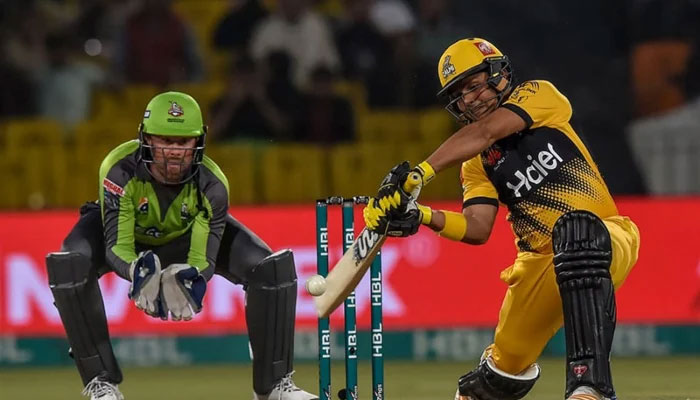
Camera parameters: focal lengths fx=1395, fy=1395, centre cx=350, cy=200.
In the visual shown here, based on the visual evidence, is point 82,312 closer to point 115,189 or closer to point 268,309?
point 115,189

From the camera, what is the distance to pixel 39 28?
1146cm

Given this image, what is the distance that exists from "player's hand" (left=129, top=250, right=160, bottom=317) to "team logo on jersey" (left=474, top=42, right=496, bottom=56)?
1600 mm

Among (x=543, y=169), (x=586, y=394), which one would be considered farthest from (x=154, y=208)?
(x=586, y=394)

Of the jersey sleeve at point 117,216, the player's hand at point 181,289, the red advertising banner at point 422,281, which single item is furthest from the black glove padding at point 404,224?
the red advertising banner at point 422,281

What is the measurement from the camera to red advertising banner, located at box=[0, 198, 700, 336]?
921cm

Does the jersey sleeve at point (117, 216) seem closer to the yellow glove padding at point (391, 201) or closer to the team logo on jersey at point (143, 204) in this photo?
the team logo on jersey at point (143, 204)

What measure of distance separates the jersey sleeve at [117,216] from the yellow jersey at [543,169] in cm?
157

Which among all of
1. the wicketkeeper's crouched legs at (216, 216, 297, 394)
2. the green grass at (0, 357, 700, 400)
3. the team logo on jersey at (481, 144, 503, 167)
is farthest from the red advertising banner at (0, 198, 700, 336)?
the team logo on jersey at (481, 144, 503, 167)

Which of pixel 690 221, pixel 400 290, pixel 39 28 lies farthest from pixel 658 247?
pixel 39 28

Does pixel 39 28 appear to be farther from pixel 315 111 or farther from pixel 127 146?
pixel 127 146

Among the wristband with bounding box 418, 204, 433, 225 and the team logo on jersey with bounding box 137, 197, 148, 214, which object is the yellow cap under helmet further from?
the team logo on jersey with bounding box 137, 197, 148, 214

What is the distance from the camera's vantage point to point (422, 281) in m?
9.30

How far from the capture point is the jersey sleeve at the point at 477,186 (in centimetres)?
606

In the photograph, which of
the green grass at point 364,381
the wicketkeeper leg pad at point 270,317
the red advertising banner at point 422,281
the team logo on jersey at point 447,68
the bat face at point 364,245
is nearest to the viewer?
the bat face at point 364,245
